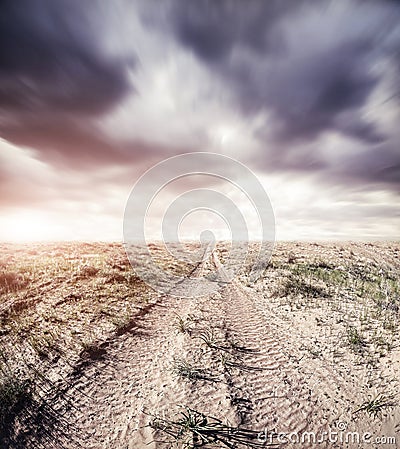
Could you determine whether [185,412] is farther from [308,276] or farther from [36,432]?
[308,276]

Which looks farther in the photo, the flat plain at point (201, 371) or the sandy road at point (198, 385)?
the sandy road at point (198, 385)

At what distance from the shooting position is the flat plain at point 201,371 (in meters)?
5.03

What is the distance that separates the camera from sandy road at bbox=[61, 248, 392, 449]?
204 inches

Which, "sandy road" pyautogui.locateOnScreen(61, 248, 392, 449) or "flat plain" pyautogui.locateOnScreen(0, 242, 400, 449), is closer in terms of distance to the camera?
"flat plain" pyautogui.locateOnScreen(0, 242, 400, 449)

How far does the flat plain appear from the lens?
16.5 feet

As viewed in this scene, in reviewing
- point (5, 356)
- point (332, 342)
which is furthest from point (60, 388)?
point (332, 342)

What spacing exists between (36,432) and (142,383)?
2.34m

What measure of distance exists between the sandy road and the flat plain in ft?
0.09

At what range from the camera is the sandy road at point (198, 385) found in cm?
518

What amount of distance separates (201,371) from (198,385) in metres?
0.52

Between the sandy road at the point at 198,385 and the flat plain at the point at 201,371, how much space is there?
0.09 feet

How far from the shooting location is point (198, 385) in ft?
20.5

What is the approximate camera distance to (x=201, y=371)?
266 inches

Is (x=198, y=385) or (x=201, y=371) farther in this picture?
(x=201, y=371)
